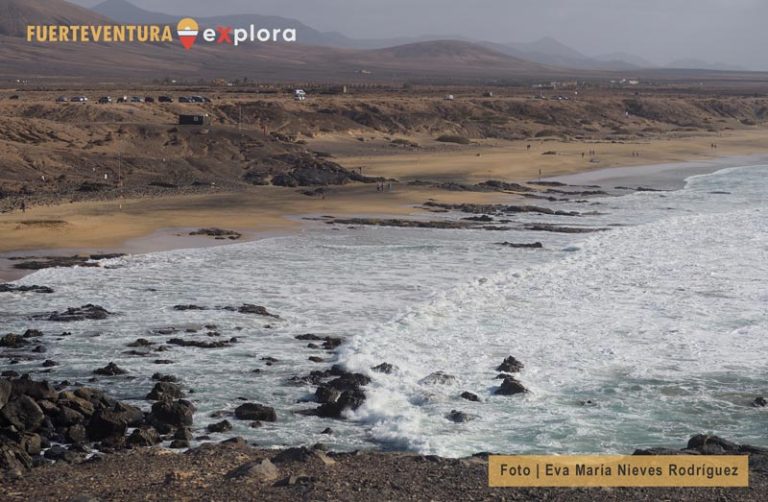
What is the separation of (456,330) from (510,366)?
131 inches

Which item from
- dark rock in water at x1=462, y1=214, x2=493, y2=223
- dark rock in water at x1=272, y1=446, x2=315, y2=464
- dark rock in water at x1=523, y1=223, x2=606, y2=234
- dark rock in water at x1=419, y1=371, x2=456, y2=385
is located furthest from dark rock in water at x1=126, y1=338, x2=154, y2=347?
dark rock in water at x1=462, y1=214, x2=493, y2=223

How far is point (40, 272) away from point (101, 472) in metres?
15.3

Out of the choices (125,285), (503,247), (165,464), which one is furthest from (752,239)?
(165,464)

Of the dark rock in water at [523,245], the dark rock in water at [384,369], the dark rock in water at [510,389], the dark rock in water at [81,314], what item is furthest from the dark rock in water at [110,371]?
the dark rock in water at [523,245]

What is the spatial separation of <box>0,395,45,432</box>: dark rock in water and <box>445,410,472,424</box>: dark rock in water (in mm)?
6550

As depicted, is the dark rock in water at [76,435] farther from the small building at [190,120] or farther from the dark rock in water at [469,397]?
the small building at [190,120]

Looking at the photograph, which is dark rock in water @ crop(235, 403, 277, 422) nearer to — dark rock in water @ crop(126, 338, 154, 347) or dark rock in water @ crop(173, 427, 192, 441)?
dark rock in water @ crop(173, 427, 192, 441)

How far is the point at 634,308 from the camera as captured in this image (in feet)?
86.2

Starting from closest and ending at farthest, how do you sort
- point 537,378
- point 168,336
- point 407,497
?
1. point 407,497
2. point 537,378
3. point 168,336

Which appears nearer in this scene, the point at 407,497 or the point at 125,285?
the point at 407,497

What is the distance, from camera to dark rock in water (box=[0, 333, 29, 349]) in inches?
846

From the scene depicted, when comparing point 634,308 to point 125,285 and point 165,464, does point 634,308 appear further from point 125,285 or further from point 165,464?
point 165,464

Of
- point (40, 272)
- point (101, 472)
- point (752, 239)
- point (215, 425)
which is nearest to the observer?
Result: point (101, 472)

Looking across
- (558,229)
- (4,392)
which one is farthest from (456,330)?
(558,229)
